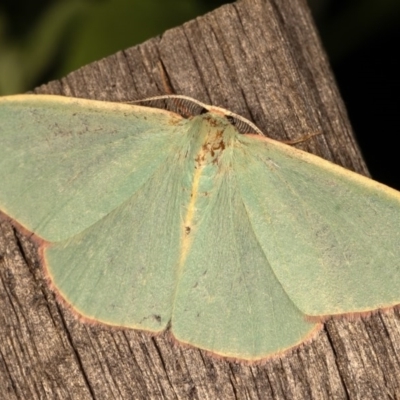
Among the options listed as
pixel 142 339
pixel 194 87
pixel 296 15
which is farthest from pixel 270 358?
pixel 296 15

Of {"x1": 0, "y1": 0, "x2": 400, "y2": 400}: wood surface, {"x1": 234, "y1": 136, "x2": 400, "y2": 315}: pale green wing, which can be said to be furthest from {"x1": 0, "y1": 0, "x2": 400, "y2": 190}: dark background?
{"x1": 234, "y1": 136, "x2": 400, "y2": 315}: pale green wing

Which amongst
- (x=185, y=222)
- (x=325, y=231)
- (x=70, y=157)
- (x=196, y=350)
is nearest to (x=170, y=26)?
(x=70, y=157)

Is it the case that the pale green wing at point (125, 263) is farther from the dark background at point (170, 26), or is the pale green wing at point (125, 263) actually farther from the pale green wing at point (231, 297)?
the dark background at point (170, 26)

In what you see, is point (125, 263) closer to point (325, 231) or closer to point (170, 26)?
point (325, 231)

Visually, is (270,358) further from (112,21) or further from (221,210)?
(112,21)

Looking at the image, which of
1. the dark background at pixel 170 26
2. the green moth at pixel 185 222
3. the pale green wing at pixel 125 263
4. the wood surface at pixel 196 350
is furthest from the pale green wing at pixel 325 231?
the dark background at pixel 170 26
